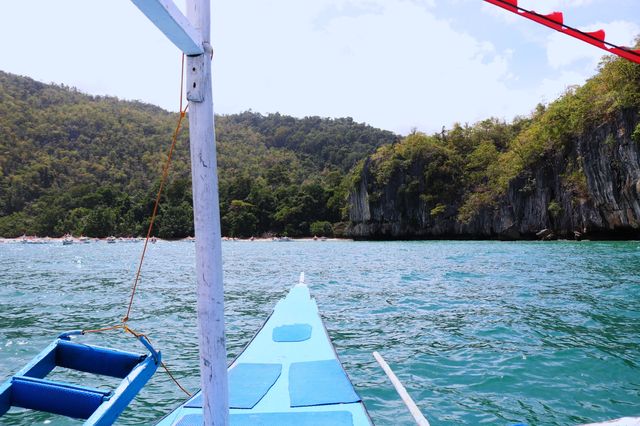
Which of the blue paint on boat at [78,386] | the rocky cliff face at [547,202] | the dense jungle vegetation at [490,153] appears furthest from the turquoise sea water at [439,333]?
the dense jungle vegetation at [490,153]

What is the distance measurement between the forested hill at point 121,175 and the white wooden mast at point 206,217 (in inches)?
2770

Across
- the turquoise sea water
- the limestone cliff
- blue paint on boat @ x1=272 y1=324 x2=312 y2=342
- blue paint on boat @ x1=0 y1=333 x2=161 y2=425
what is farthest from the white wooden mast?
the limestone cliff

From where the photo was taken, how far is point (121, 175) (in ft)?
285

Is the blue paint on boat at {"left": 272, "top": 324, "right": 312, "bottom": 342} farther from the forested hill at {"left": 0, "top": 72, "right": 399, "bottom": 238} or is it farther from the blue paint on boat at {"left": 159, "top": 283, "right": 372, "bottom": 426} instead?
the forested hill at {"left": 0, "top": 72, "right": 399, "bottom": 238}

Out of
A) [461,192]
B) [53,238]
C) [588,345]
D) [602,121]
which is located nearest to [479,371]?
[588,345]

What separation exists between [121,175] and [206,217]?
9455 centimetres

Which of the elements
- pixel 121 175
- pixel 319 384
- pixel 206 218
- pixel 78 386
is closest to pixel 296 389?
pixel 319 384

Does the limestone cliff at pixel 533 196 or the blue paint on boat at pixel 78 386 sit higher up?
the limestone cliff at pixel 533 196

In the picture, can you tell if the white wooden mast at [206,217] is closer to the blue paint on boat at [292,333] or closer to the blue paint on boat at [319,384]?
the blue paint on boat at [319,384]

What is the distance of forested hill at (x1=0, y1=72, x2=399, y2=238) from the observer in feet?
244

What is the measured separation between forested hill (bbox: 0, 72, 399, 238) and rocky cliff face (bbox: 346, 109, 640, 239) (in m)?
12.8

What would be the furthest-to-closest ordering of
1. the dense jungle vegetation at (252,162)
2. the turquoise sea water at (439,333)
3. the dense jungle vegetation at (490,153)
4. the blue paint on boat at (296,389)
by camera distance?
the dense jungle vegetation at (252,162)
the dense jungle vegetation at (490,153)
the turquoise sea water at (439,333)
the blue paint on boat at (296,389)

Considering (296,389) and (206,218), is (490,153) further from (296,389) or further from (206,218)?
(206,218)

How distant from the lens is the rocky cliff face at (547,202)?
3005 centimetres
